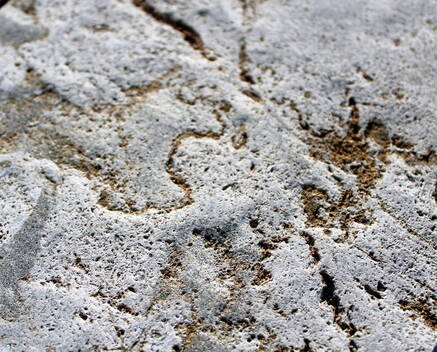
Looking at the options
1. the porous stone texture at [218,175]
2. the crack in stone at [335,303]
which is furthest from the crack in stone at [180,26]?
the crack in stone at [335,303]

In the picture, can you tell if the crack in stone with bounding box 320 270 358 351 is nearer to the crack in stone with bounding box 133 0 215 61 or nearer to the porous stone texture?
the porous stone texture

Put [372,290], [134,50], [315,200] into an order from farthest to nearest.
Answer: [134,50] < [315,200] < [372,290]

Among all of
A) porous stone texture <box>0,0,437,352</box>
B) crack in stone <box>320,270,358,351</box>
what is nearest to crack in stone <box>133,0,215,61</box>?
porous stone texture <box>0,0,437,352</box>

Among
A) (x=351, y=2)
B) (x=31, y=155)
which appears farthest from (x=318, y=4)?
(x=31, y=155)

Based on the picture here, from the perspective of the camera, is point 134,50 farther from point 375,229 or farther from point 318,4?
point 375,229

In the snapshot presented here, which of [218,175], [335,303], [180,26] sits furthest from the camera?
[180,26]

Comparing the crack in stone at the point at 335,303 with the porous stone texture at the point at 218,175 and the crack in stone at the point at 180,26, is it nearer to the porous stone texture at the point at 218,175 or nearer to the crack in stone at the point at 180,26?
the porous stone texture at the point at 218,175

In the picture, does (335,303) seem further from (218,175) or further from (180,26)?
(180,26)

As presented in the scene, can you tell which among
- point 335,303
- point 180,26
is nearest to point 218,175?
point 335,303
